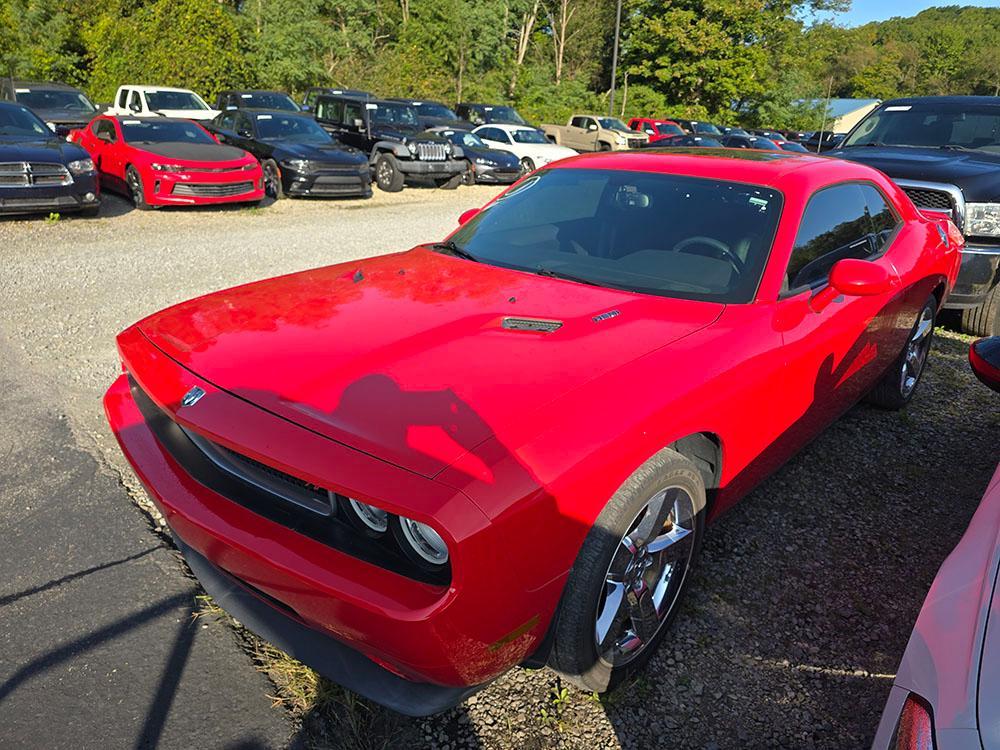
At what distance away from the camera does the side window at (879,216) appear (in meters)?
3.97

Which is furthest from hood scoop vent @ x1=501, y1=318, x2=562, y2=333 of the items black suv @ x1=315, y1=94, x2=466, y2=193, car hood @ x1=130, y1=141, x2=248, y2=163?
black suv @ x1=315, y1=94, x2=466, y2=193

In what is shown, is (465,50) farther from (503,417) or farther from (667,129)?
(503,417)

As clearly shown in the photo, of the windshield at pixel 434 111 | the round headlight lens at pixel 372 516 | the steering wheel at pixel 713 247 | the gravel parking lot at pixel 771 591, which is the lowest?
the gravel parking lot at pixel 771 591

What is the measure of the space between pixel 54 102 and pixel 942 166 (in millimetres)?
17298

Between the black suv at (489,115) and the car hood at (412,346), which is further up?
the car hood at (412,346)

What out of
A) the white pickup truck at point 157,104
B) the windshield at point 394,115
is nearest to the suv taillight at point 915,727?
the windshield at point 394,115

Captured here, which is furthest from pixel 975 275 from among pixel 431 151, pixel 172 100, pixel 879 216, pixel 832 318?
pixel 172 100

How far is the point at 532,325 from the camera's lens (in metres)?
2.53

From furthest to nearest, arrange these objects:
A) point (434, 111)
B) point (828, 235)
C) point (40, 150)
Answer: point (434, 111), point (40, 150), point (828, 235)

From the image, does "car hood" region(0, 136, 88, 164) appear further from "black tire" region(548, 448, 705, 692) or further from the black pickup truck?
"black tire" region(548, 448, 705, 692)

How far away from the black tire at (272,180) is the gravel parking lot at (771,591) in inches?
280

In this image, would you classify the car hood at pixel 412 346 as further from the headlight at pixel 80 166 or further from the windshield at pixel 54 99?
the windshield at pixel 54 99

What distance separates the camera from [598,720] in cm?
231

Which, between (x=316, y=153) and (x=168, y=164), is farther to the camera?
(x=316, y=153)
